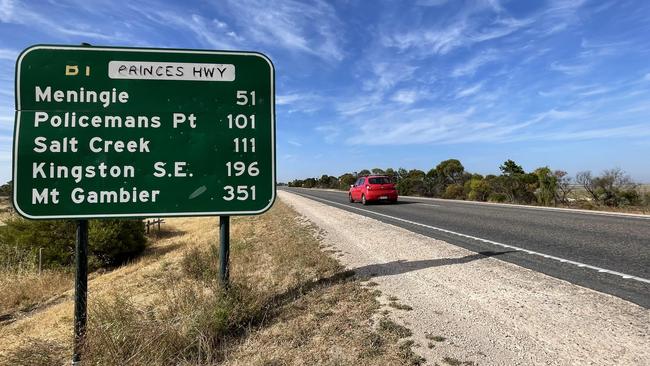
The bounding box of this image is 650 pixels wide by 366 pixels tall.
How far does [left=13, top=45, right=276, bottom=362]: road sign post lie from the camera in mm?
3744

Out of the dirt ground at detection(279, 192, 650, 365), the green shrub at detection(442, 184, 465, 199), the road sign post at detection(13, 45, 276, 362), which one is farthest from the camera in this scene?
the green shrub at detection(442, 184, 465, 199)

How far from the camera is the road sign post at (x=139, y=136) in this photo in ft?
12.3

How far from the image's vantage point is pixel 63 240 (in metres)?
15.3

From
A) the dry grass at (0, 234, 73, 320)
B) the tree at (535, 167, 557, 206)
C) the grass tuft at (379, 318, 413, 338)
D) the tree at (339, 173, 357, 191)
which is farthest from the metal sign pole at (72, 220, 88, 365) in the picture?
the tree at (339, 173, 357, 191)

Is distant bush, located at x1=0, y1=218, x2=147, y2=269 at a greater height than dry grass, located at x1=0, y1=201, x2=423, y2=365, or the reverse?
dry grass, located at x1=0, y1=201, x2=423, y2=365

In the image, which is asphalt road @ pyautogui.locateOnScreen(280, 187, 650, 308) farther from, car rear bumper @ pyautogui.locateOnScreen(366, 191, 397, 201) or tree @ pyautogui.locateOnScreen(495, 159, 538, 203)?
tree @ pyautogui.locateOnScreen(495, 159, 538, 203)

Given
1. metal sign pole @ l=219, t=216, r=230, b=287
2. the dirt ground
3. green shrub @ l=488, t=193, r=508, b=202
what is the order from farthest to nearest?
green shrub @ l=488, t=193, r=508, b=202 < metal sign pole @ l=219, t=216, r=230, b=287 < the dirt ground

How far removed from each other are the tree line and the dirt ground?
17.9m

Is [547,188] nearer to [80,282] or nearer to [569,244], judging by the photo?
[569,244]

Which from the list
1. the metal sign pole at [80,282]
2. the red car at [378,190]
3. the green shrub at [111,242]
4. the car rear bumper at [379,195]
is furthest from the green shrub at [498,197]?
the metal sign pole at [80,282]

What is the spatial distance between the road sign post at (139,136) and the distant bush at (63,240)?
13.5m

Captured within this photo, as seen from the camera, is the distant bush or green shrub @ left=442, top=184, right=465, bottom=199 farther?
green shrub @ left=442, top=184, right=465, bottom=199

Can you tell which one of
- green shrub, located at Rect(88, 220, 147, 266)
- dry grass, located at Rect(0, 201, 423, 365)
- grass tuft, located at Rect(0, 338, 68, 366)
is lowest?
green shrub, located at Rect(88, 220, 147, 266)

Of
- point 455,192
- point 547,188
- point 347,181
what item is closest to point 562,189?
point 547,188
